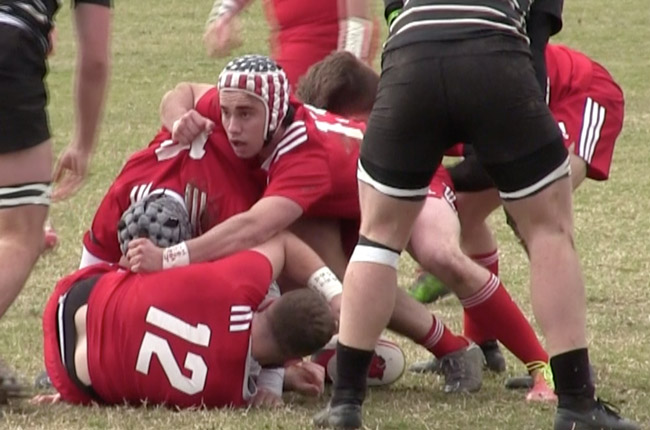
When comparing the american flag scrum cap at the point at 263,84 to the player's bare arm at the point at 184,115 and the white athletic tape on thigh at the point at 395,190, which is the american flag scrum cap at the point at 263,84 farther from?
the white athletic tape on thigh at the point at 395,190

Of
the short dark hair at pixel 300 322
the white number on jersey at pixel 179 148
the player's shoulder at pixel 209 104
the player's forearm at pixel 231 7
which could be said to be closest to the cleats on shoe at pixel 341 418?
the short dark hair at pixel 300 322

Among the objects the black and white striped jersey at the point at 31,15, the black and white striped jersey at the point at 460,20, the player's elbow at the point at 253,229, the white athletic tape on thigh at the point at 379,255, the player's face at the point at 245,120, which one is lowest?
the player's elbow at the point at 253,229

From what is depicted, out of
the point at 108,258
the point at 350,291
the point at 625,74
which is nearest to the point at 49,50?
the point at 108,258

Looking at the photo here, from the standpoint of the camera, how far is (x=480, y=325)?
5242 mm

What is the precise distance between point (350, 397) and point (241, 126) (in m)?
1.01

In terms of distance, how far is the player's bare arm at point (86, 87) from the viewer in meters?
4.82

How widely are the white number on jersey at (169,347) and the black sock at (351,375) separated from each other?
429mm

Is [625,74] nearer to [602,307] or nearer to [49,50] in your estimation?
[602,307]

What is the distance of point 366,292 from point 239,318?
0.47 m

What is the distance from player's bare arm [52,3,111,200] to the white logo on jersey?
74cm

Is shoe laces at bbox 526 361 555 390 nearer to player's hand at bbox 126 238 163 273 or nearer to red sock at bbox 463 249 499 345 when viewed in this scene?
red sock at bbox 463 249 499 345

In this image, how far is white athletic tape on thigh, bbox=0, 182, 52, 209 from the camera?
179 inches

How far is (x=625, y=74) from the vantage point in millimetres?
15812

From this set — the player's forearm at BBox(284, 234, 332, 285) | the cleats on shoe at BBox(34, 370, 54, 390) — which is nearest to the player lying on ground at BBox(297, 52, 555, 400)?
the player's forearm at BBox(284, 234, 332, 285)
